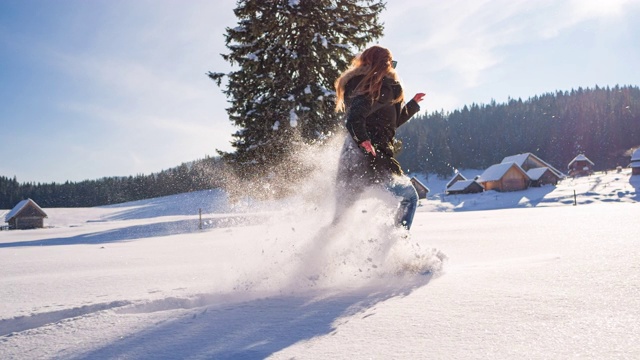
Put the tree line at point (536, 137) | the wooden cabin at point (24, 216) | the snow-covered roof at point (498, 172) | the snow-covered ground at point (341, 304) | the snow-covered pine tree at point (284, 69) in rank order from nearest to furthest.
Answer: the snow-covered ground at point (341, 304), the snow-covered pine tree at point (284, 69), the wooden cabin at point (24, 216), the snow-covered roof at point (498, 172), the tree line at point (536, 137)

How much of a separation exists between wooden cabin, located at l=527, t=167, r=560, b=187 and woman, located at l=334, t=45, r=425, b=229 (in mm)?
58356

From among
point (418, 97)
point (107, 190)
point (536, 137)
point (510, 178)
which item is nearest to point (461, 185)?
point (510, 178)

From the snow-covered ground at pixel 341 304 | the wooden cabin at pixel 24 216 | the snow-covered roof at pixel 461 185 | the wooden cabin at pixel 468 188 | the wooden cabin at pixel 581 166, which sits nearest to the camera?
the snow-covered ground at pixel 341 304

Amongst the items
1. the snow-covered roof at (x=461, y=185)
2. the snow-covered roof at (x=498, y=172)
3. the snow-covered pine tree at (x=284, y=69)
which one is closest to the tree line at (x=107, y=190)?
the snow-covered roof at (x=461, y=185)

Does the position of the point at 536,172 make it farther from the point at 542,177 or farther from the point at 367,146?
the point at 367,146

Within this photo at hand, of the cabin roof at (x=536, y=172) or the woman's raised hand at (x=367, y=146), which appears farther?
the cabin roof at (x=536, y=172)

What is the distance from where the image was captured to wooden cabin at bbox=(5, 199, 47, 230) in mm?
47000

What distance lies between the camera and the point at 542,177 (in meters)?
55.4

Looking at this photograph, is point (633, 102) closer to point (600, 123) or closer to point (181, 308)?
point (600, 123)

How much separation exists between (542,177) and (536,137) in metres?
47.1

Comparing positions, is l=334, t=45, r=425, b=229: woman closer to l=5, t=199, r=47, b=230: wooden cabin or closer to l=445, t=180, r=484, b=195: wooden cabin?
l=445, t=180, r=484, b=195: wooden cabin

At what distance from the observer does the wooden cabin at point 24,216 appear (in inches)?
1850

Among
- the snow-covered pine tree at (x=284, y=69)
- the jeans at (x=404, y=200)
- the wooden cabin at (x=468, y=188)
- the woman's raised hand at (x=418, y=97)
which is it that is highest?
the snow-covered pine tree at (x=284, y=69)

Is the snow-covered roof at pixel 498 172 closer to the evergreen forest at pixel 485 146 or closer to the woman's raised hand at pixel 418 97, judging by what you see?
the evergreen forest at pixel 485 146
